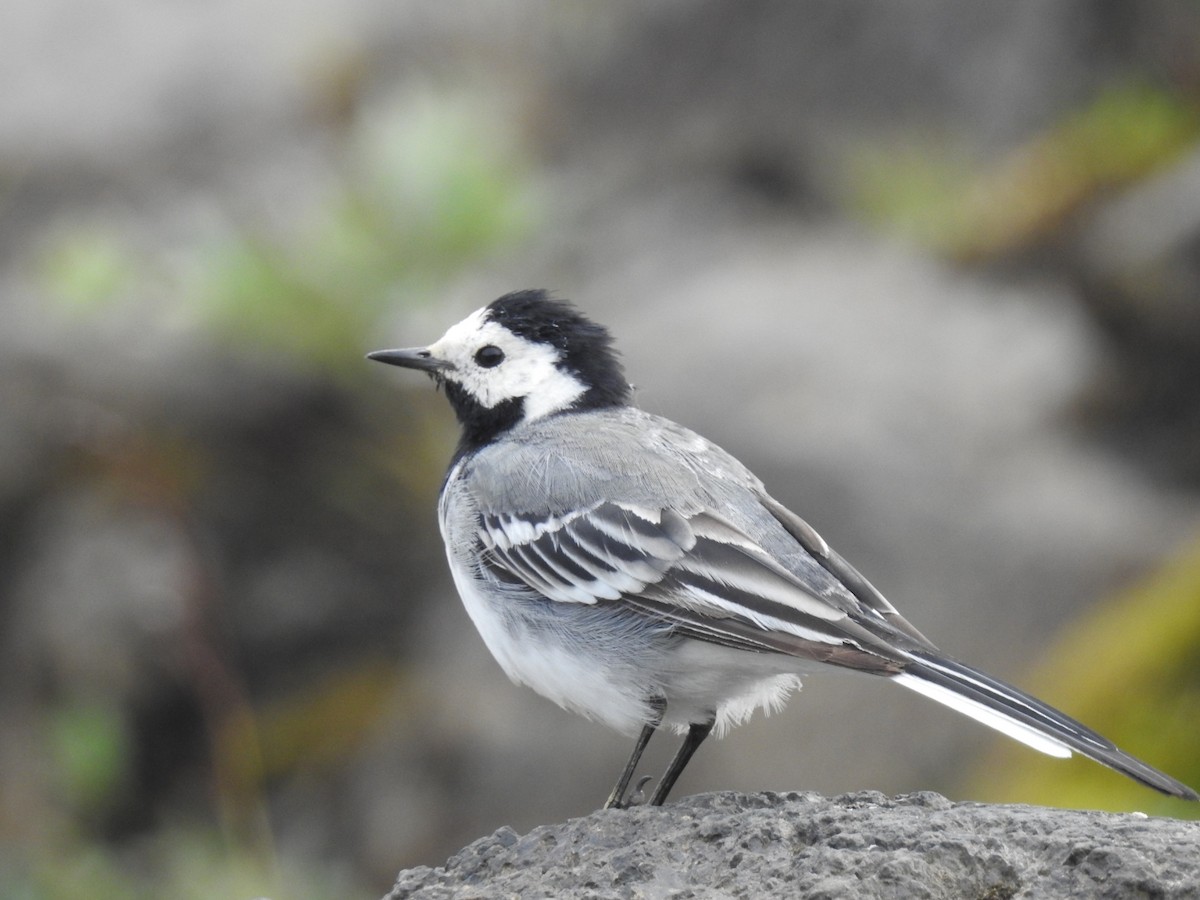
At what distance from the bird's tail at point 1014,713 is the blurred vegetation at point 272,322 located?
5.94 m

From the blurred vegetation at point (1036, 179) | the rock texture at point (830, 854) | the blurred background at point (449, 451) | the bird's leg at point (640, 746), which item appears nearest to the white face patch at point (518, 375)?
the bird's leg at point (640, 746)

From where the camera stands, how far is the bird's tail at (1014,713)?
4.27 metres

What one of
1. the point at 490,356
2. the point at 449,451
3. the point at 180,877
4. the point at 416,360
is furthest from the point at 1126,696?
the point at 180,877

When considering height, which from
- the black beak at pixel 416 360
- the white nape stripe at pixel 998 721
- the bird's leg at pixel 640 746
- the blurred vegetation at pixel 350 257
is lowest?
the bird's leg at pixel 640 746

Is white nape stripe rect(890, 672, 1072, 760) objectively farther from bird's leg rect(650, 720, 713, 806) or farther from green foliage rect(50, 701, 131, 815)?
green foliage rect(50, 701, 131, 815)

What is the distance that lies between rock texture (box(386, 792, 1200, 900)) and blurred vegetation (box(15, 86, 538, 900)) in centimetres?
541

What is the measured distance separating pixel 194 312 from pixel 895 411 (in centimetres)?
511

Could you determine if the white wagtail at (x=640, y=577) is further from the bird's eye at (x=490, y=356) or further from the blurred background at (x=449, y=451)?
the blurred background at (x=449, y=451)

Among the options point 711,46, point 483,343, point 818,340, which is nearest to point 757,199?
point 711,46

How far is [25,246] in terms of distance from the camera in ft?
47.0

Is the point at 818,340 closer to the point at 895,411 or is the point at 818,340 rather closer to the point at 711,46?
the point at 895,411

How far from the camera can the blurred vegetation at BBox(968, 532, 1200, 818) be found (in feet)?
25.6

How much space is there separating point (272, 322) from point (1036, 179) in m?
6.32

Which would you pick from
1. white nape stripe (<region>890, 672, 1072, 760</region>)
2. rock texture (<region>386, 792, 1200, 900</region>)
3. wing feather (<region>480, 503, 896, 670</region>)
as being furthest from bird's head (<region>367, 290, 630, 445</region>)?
white nape stripe (<region>890, 672, 1072, 760</region>)
